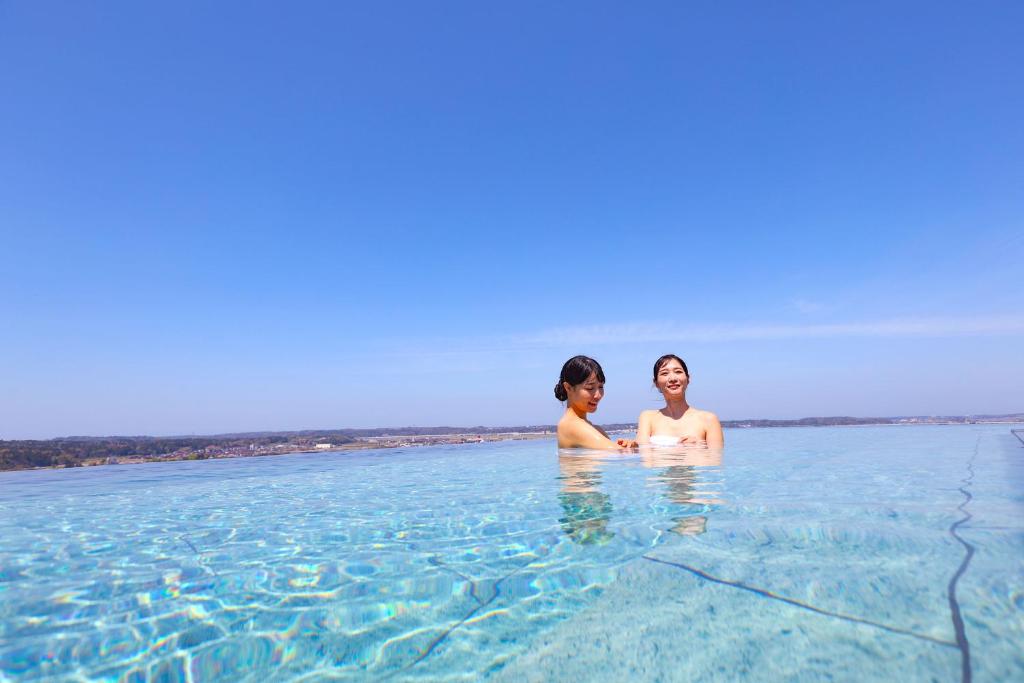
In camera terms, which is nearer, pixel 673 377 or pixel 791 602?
pixel 791 602

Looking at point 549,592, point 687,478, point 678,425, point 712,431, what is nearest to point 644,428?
point 678,425

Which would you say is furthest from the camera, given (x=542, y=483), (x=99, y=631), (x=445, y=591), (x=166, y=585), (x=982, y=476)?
(x=542, y=483)

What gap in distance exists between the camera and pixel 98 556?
314 centimetres

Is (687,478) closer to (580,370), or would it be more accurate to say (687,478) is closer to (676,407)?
(580,370)

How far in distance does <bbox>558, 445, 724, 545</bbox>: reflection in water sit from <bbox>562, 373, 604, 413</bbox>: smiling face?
0.84 m

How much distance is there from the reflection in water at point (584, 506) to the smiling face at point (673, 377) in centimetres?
173

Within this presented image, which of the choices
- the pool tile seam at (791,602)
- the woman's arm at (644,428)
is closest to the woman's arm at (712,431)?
the woman's arm at (644,428)

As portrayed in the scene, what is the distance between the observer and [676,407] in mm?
7887

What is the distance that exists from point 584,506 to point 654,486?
1.06 meters

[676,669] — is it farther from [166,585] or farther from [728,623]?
[166,585]

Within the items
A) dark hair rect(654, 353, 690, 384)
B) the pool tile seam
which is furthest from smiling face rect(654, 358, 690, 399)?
the pool tile seam

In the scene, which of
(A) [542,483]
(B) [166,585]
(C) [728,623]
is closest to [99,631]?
(B) [166,585]

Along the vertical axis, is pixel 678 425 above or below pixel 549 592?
above

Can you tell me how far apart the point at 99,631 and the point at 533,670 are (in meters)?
1.76
